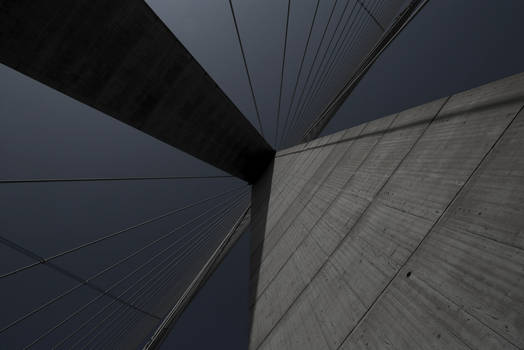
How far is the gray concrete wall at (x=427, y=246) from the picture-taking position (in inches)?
64.1

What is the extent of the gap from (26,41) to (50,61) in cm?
78

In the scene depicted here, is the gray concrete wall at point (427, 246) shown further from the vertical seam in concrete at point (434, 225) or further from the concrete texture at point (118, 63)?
the concrete texture at point (118, 63)

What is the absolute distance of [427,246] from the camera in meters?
2.16

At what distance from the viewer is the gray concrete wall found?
1.63 metres

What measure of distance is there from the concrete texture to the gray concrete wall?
9856mm

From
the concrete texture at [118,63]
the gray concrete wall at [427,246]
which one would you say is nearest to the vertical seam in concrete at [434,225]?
the gray concrete wall at [427,246]

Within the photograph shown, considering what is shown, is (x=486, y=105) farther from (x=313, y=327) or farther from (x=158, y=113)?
(x=158, y=113)

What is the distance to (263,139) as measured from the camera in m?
19.8

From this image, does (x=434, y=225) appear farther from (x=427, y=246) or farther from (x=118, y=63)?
(x=118, y=63)

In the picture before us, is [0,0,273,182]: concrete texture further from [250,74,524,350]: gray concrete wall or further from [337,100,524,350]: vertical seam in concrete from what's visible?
[337,100,524,350]: vertical seam in concrete

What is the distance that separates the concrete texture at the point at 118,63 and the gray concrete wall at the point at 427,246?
986cm

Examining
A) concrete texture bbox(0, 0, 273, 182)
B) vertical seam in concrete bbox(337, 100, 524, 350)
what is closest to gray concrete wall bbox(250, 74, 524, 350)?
vertical seam in concrete bbox(337, 100, 524, 350)

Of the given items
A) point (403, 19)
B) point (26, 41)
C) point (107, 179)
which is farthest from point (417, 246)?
point (26, 41)

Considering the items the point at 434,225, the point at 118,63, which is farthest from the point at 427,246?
the point at 118,63
